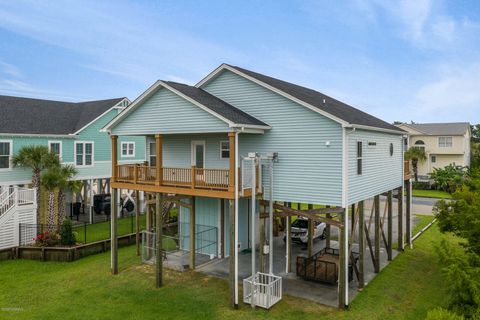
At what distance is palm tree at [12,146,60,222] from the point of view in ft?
72.1

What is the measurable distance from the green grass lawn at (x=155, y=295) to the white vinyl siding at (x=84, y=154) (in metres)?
9.96

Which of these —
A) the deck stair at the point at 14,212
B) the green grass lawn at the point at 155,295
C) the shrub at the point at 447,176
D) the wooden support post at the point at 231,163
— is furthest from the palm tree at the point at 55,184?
the shrub at the point at 447,176

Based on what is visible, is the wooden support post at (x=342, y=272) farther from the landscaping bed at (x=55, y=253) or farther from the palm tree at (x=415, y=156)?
the palm tree at (x=415, y=156)

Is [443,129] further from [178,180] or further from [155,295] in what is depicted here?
[155,295]

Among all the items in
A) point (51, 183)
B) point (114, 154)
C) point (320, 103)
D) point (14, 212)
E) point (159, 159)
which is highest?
point (320, 103)

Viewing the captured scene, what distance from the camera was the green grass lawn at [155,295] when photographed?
1202 centimetres

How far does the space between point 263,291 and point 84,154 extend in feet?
63.2

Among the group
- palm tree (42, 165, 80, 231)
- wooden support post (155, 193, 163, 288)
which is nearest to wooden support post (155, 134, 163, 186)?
wooden support post (155, 193, 163, 288)

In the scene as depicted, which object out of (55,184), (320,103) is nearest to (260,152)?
(320,103)

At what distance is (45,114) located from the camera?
2602 centimetres

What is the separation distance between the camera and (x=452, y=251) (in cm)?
1141

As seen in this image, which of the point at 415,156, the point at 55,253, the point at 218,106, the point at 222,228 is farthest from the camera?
the point at 415,156

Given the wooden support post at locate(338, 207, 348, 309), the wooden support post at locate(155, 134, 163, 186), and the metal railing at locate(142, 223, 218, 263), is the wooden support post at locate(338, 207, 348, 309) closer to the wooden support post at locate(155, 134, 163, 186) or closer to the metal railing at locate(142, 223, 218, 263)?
the wooden support post at locate(155, 134, 163, 186)

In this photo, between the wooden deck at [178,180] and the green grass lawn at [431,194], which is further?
the green grass lawn at [431,194]
